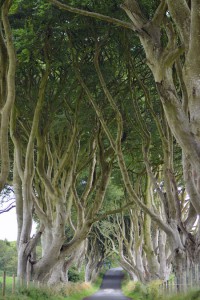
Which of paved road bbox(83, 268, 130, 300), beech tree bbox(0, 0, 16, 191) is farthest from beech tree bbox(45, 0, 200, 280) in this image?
paved road bbox(83, 268, 130, 300)

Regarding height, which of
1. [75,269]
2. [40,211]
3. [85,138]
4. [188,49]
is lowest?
[75,269]

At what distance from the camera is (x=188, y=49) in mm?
7055

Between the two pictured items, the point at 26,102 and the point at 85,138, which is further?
Result: the point at 85,138

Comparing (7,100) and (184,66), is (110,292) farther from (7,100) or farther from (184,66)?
(184,66)

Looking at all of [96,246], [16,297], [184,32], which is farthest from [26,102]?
[96,246]

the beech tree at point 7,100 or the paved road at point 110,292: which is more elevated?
the beech tree at point 7,100

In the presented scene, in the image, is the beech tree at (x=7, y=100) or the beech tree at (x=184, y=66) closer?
the beech tree at (x=184, y=66)

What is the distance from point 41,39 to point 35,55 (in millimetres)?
558

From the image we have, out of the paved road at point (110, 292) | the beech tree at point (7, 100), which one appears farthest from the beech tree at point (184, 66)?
the paved road at point (110, 292)

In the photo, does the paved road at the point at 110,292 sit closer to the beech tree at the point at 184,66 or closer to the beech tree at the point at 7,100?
the beech tree at the point at 7,100

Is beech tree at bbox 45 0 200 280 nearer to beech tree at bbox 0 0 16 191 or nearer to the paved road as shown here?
beech tree at bbox 0 0 16 191

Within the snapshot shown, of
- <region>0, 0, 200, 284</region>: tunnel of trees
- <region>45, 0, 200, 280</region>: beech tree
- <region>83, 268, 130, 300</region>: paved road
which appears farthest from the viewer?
<region>83, 268, 130, 300</region>: paved road

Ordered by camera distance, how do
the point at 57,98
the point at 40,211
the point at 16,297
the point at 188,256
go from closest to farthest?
the point at 16,297 → the point at 188,256 → the point at 57,98 → the point at 40,211

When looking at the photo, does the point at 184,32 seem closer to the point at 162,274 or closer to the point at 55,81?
the point at 55,81
